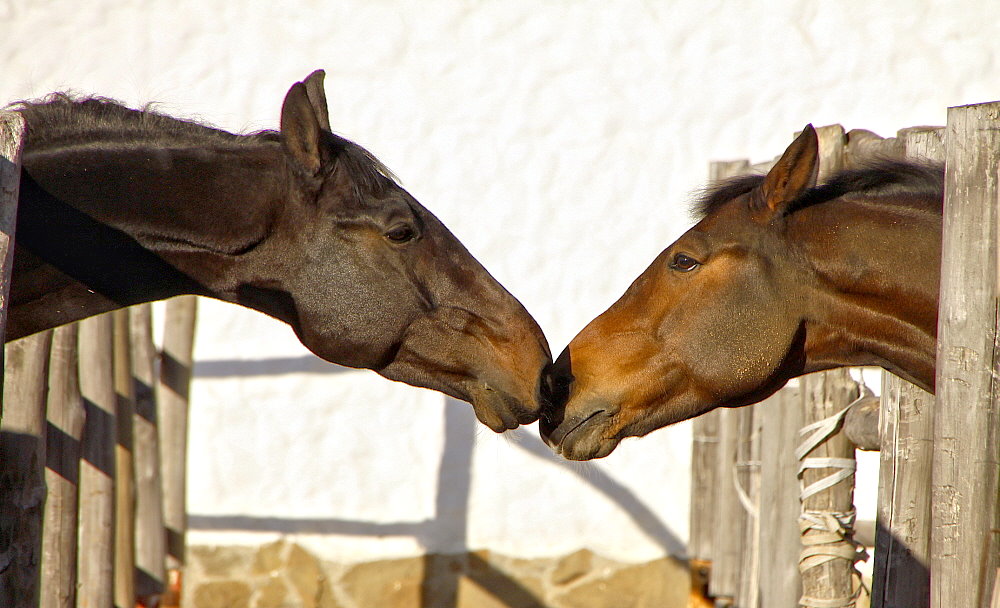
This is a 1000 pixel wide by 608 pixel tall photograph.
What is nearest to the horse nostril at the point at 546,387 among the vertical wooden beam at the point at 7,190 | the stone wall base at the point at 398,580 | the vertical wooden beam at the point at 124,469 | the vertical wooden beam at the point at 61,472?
the vertical wooden beam at the point at 7,190

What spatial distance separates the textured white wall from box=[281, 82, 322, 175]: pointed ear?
2.94 m

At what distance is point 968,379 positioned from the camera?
186cm

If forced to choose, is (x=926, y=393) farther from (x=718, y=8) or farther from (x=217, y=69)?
A: (x=217, y=69)

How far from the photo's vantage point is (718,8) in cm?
562

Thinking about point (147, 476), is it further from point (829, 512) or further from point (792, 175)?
point (792, 175)

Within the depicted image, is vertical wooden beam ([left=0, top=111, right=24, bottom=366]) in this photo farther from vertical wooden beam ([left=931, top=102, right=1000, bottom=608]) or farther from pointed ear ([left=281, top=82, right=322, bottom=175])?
vertical wooden beam ([left=931, top=102, right=1000, bottom=608])

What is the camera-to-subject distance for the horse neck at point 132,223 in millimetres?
2332

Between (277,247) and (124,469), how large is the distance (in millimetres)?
2000

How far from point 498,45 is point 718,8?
1.28 meters

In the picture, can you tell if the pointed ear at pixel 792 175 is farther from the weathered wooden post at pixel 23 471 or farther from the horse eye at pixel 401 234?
the weathered wooden post at pixel 23 471

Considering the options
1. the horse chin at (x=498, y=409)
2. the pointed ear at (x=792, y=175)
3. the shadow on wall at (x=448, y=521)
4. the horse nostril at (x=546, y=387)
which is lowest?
the shadow on wall at (x=448, y=521)

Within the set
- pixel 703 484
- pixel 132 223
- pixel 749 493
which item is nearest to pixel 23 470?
pixel 132 223

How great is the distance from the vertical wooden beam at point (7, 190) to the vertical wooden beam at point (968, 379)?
1754mm

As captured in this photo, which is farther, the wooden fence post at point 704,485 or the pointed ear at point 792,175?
the wooden fence post at point 704,485
